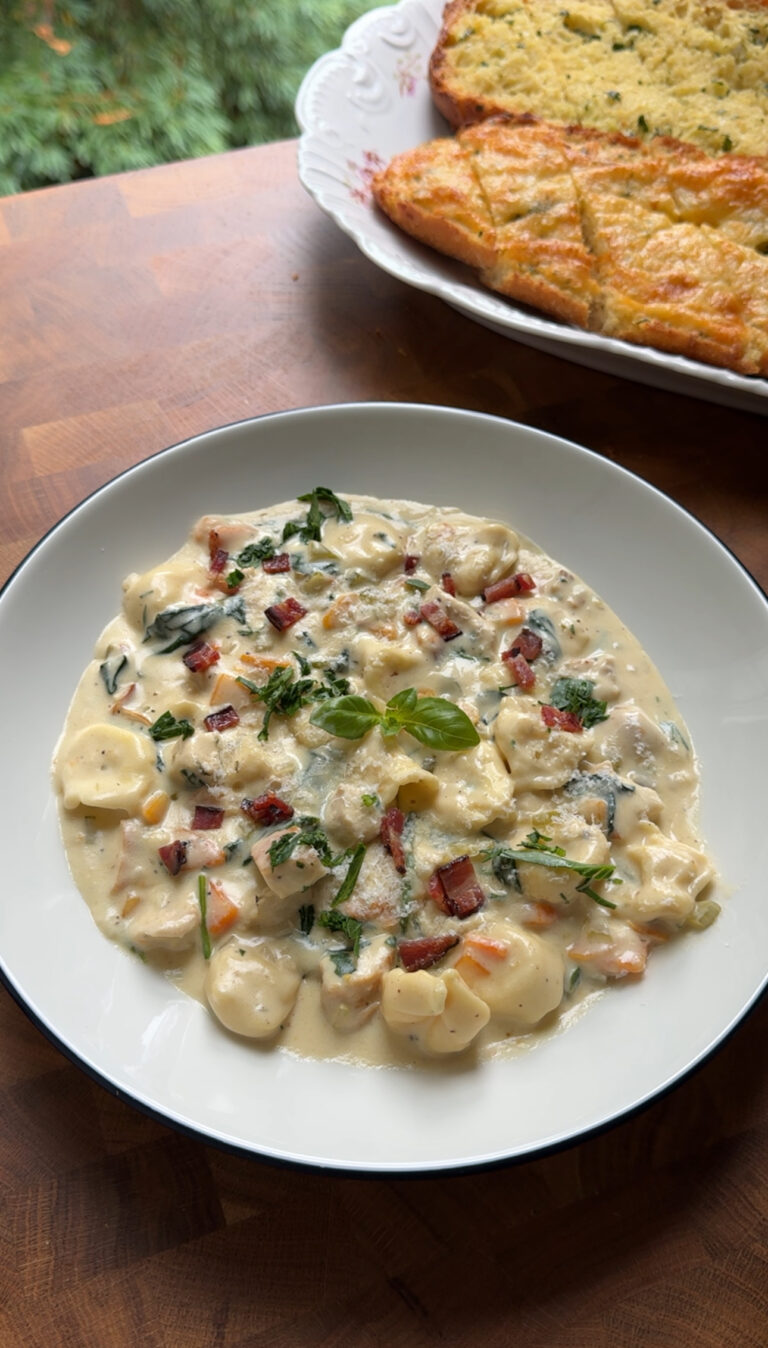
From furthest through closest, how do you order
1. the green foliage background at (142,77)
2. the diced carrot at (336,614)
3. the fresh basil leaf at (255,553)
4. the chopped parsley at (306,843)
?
the green foliage background at (142,77)
the fresh basil leaf at (255,553)
the diced carrot at (336,614)
the chopped parsley at (306,843)

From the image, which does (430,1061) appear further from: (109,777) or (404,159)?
(404,159)

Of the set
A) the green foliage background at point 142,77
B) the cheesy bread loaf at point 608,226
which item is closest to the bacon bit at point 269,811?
the cheesy bread loaf at point 608,226

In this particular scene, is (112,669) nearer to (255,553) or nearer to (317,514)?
(255,553)

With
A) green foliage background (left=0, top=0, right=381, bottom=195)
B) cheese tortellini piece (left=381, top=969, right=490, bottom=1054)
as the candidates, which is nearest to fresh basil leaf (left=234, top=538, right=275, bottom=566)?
cheese tortellini piece (left=381, top=969, right=490, bottom=1054)

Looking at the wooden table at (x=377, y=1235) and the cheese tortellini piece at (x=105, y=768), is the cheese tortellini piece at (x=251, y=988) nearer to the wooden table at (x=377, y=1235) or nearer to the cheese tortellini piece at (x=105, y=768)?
the wooden table at (x=377, y=1235)

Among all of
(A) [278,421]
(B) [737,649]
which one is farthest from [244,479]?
(B) [737,649]

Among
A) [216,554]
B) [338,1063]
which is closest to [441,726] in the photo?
[338,1063]

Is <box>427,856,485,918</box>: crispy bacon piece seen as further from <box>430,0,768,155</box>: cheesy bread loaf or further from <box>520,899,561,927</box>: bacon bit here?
<box>430,0,768,155</box>: cheesy bread loaf
